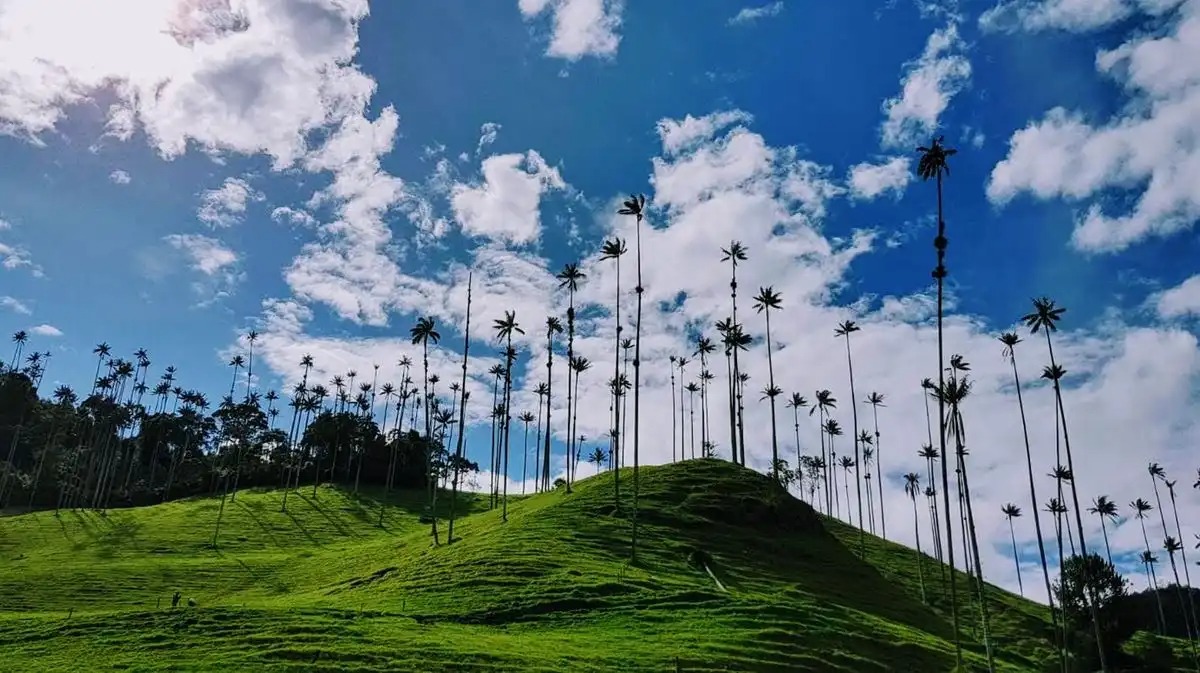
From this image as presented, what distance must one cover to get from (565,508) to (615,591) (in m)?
31.3

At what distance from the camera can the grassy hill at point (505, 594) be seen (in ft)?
138

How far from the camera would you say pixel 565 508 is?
89.8 m

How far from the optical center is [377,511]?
138125 millimetres

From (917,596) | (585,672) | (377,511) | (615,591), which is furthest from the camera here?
(377,511)

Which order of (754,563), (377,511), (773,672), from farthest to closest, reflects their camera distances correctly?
1. (377,511)
2. (754,563)
3. (773,672)

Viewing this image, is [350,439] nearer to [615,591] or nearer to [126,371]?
[126,371]

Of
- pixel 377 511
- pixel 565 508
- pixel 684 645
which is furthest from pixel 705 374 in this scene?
pixel 684 645

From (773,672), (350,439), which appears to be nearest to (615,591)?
(773,672)

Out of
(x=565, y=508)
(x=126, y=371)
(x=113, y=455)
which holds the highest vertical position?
(x=126, y=371)

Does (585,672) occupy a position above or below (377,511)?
below

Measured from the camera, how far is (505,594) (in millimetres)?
57125

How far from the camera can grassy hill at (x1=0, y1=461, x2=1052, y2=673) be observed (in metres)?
41.9

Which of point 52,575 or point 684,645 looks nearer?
point 684,645

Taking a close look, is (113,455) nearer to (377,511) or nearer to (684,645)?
(377,511)
